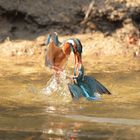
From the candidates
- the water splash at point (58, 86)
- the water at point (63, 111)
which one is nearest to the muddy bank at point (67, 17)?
the water at point (63, 111)

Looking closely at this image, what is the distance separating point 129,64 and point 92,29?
4.33 feet

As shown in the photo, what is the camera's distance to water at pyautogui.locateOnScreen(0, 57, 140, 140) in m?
6.30

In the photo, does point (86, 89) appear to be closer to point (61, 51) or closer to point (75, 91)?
point (75, 91)

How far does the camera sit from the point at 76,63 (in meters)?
7.65

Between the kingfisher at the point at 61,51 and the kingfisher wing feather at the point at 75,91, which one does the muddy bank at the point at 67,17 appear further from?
the kingfisher wing feather at the point at 75,91

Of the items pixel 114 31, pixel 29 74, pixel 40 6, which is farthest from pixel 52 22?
pixel 29 74

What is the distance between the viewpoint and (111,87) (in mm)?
8672

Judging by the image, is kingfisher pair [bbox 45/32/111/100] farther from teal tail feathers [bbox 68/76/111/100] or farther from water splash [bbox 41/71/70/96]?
water splash [bbox 41/71/70/96]

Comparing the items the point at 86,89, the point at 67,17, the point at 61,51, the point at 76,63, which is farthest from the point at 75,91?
the point at 67,17

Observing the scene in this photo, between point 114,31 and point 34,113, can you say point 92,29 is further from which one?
point 34,113

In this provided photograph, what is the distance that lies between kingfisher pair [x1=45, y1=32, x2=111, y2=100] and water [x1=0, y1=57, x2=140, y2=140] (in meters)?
0.13

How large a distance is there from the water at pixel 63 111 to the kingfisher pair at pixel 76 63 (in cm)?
13

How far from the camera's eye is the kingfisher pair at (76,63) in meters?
7.61

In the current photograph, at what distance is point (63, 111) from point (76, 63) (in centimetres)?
69
